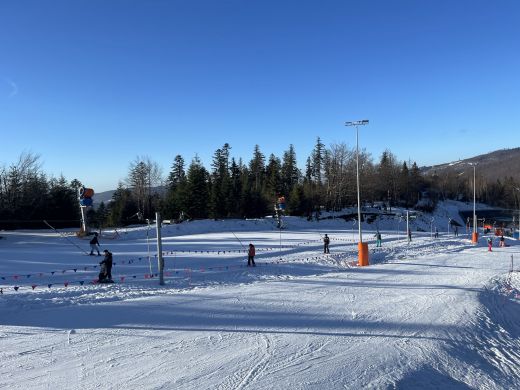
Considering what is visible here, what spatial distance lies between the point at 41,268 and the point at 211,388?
15.6 meters

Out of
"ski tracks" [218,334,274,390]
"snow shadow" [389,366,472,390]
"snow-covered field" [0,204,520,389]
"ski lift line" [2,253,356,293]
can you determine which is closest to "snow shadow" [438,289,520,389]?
"snow-covered field" [0,204,520,389]

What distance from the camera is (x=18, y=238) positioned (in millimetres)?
32688

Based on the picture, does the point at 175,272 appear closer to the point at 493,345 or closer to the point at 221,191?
the point at 493,345

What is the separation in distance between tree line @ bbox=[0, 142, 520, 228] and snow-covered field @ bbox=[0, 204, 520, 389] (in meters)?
14.0

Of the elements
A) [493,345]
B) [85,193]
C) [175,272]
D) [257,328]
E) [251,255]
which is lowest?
[493,345]

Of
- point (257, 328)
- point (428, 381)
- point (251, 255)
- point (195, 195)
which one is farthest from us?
point (195, 195)

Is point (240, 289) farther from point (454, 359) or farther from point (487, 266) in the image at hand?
point (487, 266)

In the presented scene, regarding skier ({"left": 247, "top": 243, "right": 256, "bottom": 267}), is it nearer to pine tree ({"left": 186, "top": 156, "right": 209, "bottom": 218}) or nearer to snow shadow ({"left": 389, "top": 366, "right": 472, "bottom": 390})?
snow shadow ({"left": 389, "top": 366, "right": 472, "bottom": 390})

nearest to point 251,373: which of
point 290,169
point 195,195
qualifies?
point 195,195

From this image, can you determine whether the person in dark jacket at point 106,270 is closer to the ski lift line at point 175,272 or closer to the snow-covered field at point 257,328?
the ski lift line at point 175,272

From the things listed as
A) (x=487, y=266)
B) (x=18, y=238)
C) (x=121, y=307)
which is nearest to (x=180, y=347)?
(x=121, y=307)

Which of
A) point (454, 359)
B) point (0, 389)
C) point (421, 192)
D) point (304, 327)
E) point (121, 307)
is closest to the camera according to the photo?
point (0, 389)

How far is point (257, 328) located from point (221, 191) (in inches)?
1768

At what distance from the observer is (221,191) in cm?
5338
